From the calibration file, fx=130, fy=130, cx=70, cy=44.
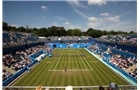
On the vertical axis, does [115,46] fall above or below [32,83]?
above

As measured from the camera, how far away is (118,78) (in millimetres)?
17812

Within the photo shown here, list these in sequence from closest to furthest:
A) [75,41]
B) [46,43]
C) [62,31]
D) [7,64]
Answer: [7,64], [46,43], [75,41], [62,31]

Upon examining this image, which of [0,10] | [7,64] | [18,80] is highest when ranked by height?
[0,10]

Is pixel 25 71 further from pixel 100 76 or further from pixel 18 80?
pixel 100 76

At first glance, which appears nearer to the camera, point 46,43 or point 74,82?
point 74,82

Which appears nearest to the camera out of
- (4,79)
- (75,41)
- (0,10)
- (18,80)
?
(0,10)

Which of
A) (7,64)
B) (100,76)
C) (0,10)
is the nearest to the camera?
(0,10)

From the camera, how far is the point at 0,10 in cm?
649

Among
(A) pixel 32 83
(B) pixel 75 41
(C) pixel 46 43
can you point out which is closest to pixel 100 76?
(A) pixel 32 83

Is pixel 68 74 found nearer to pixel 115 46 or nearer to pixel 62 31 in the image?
pixel 115 46

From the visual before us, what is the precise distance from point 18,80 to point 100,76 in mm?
11337

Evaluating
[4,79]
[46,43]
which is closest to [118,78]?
[4,79]

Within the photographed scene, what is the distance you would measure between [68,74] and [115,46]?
21.4 m

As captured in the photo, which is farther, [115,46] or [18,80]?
[115,46]
